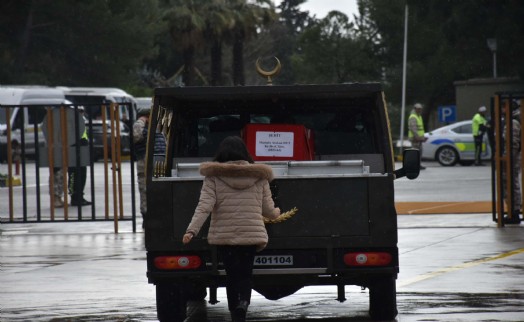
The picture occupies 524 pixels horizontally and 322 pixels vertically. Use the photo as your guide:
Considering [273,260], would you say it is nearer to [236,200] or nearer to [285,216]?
[285,216]

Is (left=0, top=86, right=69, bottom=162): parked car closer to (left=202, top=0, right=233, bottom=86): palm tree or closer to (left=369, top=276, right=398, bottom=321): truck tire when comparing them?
(left=202, top=0, right=233, bottom=86): palm tree

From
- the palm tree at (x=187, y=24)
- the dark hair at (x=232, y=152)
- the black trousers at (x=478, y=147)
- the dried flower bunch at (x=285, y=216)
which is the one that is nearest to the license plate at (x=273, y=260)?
the dried flower bunch at (x=285, y=216)

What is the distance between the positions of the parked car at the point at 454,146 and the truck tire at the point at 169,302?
98.9ft

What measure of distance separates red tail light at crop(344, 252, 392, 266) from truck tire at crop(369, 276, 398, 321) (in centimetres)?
29

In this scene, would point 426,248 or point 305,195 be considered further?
point 426,248

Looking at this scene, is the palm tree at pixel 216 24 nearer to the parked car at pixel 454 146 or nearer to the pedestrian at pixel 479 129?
the parked car at pixel 454 146

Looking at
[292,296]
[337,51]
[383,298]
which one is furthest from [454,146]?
[337,51]

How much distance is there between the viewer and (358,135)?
11414 mm

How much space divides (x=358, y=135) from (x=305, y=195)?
1.63m

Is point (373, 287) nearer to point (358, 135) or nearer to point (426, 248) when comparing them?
point (358, 135)

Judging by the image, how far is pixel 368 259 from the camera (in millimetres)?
9977

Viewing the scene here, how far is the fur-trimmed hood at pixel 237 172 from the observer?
Answer: 9562 mm

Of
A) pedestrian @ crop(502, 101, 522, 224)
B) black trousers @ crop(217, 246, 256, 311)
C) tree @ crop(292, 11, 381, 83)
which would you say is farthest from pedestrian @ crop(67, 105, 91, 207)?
tree @ crop(292, 11, 381, 83)

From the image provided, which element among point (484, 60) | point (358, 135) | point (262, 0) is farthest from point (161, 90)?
point (262, 0)
